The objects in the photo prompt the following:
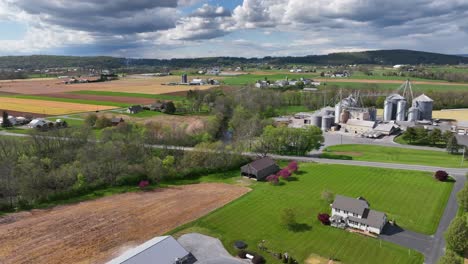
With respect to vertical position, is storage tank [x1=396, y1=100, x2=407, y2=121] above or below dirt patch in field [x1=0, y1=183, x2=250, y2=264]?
above

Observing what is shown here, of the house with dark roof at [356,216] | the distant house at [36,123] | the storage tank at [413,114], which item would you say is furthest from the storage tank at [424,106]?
the distant house at [36,123]

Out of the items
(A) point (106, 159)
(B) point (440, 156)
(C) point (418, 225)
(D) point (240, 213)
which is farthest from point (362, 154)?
(A) point (106, 159)

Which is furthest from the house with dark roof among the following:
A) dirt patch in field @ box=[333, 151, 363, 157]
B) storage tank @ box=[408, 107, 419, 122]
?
storage tank @ box=[408, 107, 419, 122]

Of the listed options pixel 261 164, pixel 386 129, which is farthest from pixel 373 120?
pixel 261 164

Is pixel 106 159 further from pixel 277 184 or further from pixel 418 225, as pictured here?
pixel 418 225

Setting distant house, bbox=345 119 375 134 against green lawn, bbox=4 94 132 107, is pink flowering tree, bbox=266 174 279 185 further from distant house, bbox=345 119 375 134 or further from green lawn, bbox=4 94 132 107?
green lawn, bbox=4 94 132 107

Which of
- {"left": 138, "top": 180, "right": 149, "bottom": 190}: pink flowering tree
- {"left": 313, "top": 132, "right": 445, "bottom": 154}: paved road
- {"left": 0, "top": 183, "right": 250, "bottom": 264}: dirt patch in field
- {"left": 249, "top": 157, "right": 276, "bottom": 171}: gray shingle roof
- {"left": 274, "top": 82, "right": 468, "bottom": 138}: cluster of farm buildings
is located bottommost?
{"left": 0, "top": 183, "right": 250, "bottom": 264}: dirt patch in field

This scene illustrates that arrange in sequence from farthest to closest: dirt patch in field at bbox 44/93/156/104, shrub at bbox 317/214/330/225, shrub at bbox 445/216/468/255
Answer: dirt patch in field at bbox 44/93/156/104
shrub at bbox 317/214/330/225
shrub at bbox 445/216/468/255
